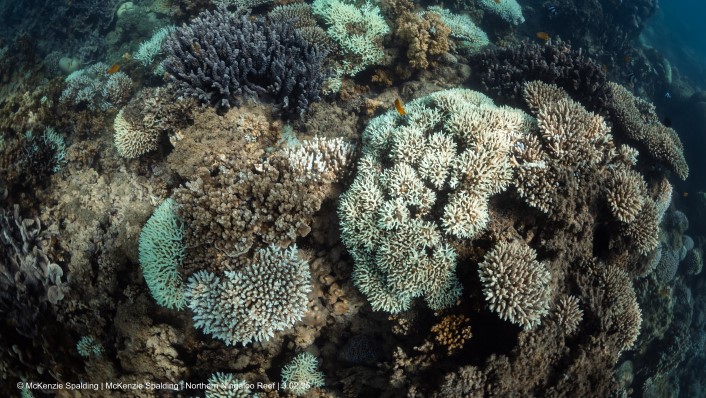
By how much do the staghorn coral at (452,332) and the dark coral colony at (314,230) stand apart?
Result: 0.02m

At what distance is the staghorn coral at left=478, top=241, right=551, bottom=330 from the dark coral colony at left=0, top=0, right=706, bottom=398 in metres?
0.02

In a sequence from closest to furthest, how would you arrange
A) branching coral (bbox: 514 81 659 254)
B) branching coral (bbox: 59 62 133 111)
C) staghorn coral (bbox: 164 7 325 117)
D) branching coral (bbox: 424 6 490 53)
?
branching coral (bbox: 514 81 659 254) → staghorn coral (bbox: 164 7 325 117) → branching coral (bbox: 59 62 133 111) → branching coral (bbox: 424 6 490 53)

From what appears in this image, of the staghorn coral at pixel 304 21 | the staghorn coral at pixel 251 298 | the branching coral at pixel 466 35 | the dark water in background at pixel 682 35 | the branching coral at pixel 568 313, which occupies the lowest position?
the dark water in background at pixel 682 35

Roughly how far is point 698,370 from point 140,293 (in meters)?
15.8

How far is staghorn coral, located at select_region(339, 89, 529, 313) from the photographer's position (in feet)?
12.7

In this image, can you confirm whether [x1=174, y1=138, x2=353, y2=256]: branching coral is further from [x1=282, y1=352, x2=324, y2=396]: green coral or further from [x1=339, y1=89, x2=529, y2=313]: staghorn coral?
[x1=282, y1=352, x2=324, y2=396]: green coral

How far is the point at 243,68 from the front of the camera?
16.3 ft

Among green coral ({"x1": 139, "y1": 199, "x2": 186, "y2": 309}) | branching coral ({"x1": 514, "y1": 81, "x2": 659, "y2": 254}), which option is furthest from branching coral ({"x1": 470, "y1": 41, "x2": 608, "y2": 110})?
green coral ({"x1": 139, "y1": 199, "x2": 186, "y2": 309})

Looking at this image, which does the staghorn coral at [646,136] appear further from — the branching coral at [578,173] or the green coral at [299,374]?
the green coral at [299,374]

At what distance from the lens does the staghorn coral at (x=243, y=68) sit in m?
4.89

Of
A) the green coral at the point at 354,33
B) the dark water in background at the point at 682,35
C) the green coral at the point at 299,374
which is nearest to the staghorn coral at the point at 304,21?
the green coral at the point at 354,33

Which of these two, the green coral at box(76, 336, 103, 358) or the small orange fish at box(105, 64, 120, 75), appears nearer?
the green coral at box(76, 336, 103, 358)

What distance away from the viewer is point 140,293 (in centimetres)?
421

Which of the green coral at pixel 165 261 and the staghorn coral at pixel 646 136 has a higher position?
the staghorn coral at pixel 646 136
